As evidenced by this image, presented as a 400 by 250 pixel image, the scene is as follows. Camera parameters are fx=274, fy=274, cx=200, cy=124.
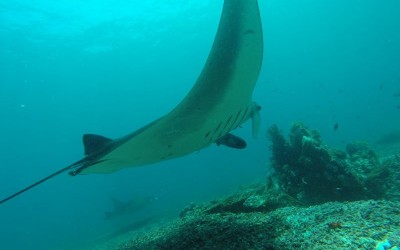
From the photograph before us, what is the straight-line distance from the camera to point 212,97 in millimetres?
2682

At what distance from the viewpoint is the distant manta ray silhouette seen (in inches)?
103

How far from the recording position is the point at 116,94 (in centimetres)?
7494

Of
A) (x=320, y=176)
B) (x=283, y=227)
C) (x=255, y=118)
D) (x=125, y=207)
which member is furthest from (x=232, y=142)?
(x=125, y=207)

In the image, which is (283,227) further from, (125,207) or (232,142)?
(125,207)

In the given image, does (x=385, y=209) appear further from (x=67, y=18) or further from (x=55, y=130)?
(x=55, y=130)

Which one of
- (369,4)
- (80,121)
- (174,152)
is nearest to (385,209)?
(174,152)

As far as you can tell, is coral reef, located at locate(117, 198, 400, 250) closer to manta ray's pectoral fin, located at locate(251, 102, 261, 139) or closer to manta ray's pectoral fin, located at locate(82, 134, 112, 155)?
manta ray's pectoral fin, located at locate(82, 134, 112, 155)

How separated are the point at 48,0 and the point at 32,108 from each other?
3607 cm

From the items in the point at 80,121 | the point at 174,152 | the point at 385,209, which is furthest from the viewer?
the point at 80,121

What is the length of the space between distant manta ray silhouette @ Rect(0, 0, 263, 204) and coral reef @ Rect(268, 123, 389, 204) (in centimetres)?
434

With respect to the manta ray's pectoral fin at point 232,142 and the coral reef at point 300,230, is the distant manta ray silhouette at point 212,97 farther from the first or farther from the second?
the manta ray's pectoral fin at point 232,142

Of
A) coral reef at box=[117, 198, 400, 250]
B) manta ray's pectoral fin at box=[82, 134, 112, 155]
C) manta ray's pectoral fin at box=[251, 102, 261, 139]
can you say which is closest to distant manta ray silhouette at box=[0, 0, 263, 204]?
manta ray's pectoral fin at box=[82, 134, 112, 155]

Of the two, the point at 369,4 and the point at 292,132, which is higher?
the point at 369,4

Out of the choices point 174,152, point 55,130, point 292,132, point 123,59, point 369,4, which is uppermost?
point 369,4
